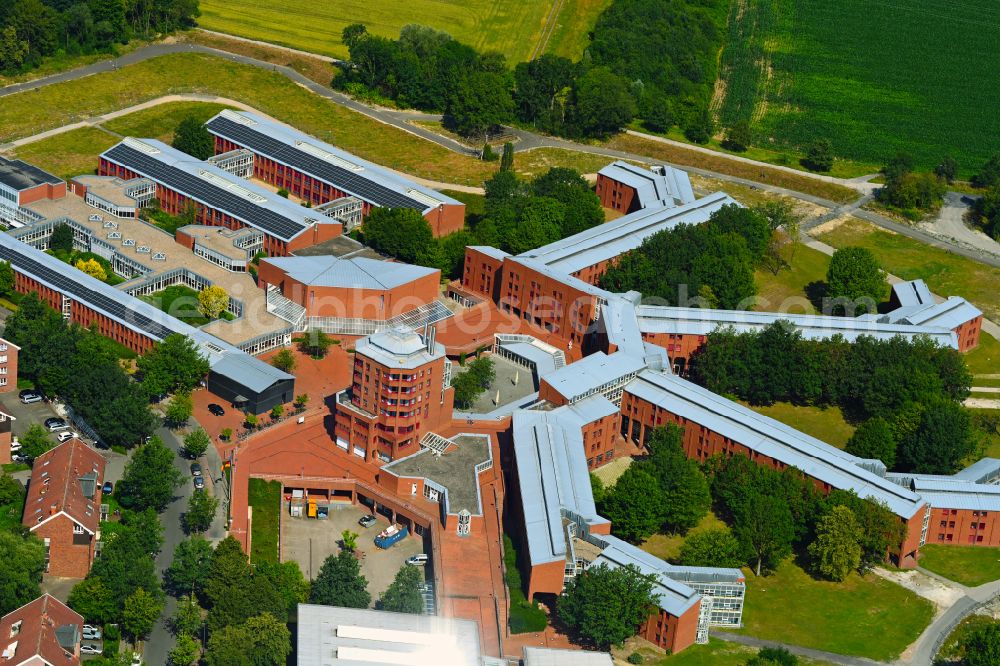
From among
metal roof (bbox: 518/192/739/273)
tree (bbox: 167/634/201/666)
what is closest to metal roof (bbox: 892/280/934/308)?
metal roof (bbox: 518/192/739/273)

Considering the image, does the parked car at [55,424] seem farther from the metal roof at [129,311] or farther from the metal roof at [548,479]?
the metal roof at [548,479]

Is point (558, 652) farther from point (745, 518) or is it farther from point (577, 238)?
point (577, 238)

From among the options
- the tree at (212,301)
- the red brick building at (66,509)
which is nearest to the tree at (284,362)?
the tree at (212,301)

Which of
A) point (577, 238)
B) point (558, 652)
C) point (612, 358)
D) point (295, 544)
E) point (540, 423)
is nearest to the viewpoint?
point (558, 652)

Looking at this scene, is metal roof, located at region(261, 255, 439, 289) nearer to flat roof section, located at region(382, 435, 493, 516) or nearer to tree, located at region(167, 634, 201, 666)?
flat roof section, located at region(382, 435, 493, 516)

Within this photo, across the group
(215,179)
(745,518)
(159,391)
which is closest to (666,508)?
(745,518)

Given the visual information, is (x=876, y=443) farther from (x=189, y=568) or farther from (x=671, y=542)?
(x=189, y=568)
